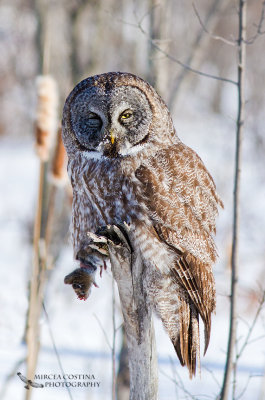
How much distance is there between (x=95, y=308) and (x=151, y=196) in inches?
166

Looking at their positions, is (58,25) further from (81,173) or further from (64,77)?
(81,173)

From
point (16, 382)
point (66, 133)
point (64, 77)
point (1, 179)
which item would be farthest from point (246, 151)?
point (66, 133)

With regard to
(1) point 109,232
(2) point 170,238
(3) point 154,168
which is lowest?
A: (1) point 109,232

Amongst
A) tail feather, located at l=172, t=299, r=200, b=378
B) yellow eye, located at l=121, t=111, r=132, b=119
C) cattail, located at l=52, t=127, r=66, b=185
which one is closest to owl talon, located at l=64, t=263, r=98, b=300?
tail feather, located at l=172, t=299, r=200, b=378

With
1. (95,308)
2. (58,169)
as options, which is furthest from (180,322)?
(95,308)

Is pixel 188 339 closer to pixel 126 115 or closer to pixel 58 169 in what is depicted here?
pixel 126 115

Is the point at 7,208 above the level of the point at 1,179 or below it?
below

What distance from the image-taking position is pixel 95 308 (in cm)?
673

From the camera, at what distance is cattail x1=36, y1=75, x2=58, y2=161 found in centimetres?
344

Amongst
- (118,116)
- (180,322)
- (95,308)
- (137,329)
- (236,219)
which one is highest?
(95,308)

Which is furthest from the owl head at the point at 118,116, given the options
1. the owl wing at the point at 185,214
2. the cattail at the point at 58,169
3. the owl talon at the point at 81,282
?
the cattail at the point at 58,169

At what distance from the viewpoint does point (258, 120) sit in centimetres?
1048

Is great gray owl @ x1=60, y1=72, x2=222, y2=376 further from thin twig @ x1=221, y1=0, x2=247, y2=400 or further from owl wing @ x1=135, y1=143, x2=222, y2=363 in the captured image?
thin twig @ x1=221, y1=0, x2=247, y2=400

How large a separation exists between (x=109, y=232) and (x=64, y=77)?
282 inches
